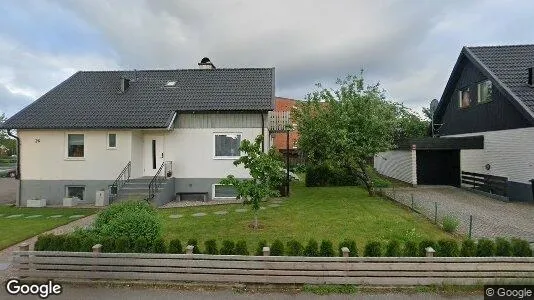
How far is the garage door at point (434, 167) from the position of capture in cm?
2273

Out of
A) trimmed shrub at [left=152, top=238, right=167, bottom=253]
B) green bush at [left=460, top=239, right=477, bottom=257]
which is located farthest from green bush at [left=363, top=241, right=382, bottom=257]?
trimmed shrub at [left=152, top=238, right=167, bottom=253]

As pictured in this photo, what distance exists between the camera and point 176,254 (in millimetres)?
6266

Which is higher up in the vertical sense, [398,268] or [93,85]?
[93,85]

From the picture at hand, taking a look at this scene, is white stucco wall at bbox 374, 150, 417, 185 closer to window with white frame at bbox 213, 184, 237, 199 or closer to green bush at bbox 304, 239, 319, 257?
window with white frame at bbox 213, 184, 237, 199

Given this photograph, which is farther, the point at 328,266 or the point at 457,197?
the point at 457,197

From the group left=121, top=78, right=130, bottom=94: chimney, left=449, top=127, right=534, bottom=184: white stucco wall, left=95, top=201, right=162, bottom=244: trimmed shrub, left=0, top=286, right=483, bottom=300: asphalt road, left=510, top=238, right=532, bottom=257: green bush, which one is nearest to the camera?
left=0, top=286, right=483, bottom=300: asphalt road

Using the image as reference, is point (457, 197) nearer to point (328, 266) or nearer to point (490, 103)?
point (490, 103)

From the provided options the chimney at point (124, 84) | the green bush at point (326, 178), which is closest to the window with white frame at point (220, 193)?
the green bush at point (326, 178)

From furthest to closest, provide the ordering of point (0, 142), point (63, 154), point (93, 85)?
point (0, 142)
point (93, 85)
point (63, 154)

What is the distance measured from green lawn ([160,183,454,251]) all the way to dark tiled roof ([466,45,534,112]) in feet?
27.6

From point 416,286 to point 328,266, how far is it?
63.2 inches

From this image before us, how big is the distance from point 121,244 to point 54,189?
1321 centimetres

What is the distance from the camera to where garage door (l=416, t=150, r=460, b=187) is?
895 inches

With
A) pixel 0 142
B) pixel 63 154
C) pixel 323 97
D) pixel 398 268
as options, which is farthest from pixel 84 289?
pixel 0 142
